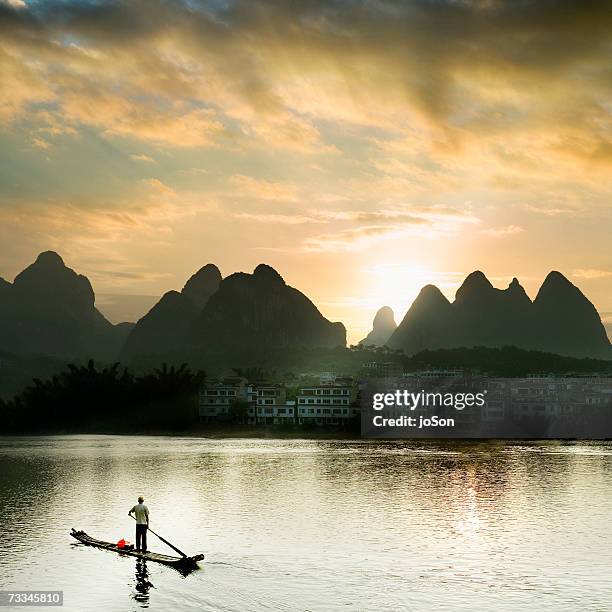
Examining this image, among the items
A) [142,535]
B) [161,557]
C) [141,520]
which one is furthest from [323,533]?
[141,520]

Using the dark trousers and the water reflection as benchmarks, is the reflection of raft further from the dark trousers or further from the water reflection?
the water reflection

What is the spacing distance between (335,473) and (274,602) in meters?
59.7

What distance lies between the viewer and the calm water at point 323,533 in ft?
127

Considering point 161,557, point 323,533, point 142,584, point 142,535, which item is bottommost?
point 323,533

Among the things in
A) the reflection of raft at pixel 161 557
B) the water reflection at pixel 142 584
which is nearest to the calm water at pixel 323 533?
the water reflection at pixel 142 584

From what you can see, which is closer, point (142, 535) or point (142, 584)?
point (142, 584)

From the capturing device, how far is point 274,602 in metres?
37.0

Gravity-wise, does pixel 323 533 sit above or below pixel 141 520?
below

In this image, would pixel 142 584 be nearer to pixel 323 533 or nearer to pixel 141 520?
pixel 141 520

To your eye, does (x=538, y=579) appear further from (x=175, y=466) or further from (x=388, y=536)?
(x=175, y=466)

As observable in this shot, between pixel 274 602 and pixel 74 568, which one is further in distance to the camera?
pixel 74 568

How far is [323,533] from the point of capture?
55.3 metres

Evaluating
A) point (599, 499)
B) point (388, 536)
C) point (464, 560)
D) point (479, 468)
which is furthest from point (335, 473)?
point (464, 560)

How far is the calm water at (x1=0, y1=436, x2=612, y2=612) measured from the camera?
38.6 meters
